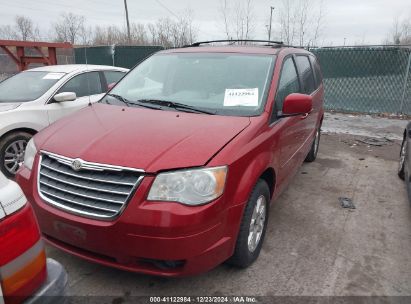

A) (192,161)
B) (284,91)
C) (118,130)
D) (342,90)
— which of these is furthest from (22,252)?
(342,90)

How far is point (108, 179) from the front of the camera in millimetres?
2430

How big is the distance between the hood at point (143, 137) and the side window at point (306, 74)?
1.81 metres

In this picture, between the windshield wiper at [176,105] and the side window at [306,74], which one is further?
the side window at [306,74]

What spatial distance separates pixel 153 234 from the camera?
7.52ft

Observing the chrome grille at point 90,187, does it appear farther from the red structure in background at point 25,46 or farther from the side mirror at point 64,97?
the red structure in background at point 25,46

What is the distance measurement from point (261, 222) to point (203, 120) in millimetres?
1045

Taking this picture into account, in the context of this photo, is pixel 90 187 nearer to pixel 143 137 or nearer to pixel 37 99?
pixel 143 137

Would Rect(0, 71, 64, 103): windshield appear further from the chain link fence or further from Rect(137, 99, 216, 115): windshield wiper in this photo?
the chain link fence

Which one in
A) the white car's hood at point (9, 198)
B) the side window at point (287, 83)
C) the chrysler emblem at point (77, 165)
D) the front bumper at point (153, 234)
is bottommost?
the front bumper at point (153, 234)

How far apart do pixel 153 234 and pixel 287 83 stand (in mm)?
2285

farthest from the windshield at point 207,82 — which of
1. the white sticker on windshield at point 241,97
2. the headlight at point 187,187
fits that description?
the headlight at point 187,187

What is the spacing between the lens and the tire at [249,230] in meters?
2.76

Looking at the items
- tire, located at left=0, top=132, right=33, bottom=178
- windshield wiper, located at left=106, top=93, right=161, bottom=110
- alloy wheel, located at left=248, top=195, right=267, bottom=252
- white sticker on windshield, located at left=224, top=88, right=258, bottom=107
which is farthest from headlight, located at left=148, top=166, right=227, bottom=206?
tire, located at left=0, top=132, right=33, bottom=178

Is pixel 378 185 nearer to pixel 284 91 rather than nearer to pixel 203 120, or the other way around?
pixel 284 91
